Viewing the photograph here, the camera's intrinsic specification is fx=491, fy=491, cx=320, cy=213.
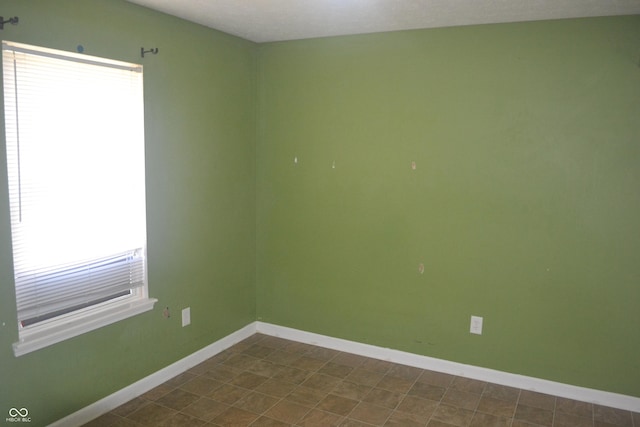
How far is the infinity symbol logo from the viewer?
7.60 feet

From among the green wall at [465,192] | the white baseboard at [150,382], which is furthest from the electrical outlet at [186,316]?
the green wall at [465,192]

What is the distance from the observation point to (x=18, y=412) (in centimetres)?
234

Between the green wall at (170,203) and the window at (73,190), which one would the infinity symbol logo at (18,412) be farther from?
the window at (73,190)

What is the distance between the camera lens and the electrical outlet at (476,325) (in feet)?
10.6

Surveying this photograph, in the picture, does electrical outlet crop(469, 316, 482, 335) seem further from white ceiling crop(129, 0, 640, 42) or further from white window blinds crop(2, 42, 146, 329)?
white window blinds crop(2, 42, 146, 329)

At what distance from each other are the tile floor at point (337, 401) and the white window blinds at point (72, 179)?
0.72 meters

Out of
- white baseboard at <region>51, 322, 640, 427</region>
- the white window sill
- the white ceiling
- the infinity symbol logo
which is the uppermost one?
the white ceiling

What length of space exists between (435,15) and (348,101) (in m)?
0.87

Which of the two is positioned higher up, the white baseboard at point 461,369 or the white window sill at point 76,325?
the white window sill at point 76,325

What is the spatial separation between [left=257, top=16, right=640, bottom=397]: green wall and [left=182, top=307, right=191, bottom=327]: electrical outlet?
2.62ft

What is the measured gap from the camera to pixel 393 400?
301 cm

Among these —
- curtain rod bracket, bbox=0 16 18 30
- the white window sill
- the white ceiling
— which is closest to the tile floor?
the white window sill

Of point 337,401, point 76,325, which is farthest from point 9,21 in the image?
point 337,401

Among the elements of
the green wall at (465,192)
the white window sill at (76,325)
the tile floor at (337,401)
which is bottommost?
the tile floor at (337,401)
